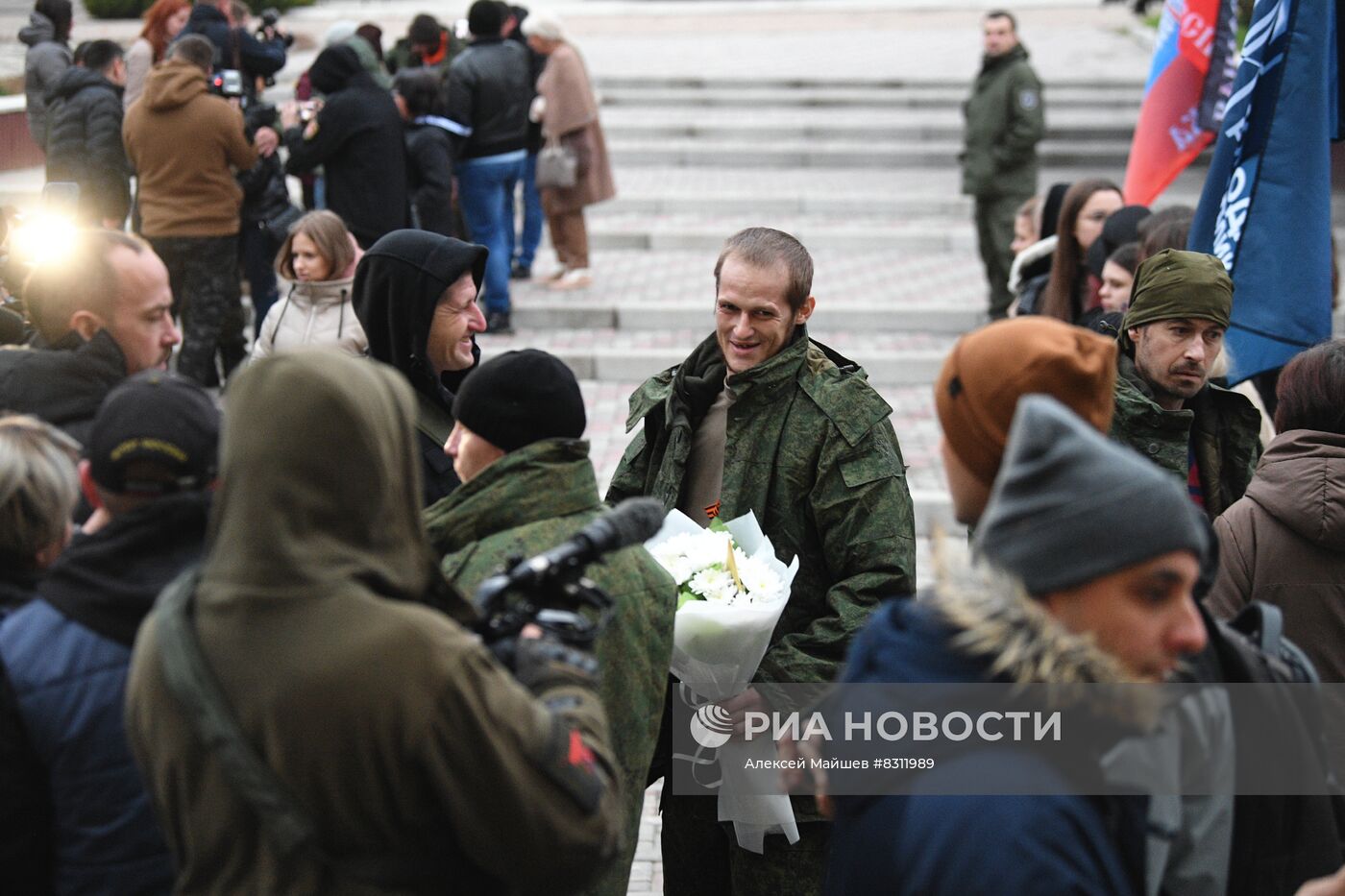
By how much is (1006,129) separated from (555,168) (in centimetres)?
351

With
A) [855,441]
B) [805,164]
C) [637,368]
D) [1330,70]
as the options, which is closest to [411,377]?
[855,441]

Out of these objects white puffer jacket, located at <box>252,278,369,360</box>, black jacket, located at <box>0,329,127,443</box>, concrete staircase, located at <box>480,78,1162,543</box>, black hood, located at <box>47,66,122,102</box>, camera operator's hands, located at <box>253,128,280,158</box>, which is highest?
black jacket, located at <box>0,329,127,443</box>

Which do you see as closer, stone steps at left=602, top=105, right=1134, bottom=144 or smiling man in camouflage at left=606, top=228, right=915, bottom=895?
smiling man in camouflage at left=606, top=228, right=915, bottom=895

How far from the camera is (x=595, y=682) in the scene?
2113 mm

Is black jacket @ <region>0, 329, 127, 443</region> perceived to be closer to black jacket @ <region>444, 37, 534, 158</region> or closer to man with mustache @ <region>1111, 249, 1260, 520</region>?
man with mustache @ <region>1111, 249, 1260, 520</region>

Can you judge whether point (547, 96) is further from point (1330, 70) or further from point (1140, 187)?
point (1330, 70)

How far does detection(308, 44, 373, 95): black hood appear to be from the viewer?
857cm

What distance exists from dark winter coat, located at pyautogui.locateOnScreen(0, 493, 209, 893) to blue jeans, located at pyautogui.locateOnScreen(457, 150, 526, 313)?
26.1ft

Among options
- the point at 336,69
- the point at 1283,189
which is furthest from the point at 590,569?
the point at 336,69

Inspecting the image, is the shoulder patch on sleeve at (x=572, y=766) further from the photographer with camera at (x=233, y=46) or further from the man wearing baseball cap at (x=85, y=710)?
the photographer with camera at (x=233, y=46)

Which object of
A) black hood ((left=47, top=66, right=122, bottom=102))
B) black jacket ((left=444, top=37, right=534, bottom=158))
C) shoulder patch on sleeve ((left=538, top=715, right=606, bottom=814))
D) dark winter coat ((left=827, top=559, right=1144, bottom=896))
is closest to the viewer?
dark winter coat ((left=827, top=559, right=1144, bottom=896))

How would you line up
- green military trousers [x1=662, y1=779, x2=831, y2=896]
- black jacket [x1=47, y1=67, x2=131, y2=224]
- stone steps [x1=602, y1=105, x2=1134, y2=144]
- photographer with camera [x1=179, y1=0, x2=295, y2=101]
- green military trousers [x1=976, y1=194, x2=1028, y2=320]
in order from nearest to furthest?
green military trousers [x1=662, y1=779, x2=831, y2=896], black jacket [x1=47, y1=67, x2=131, y2=224], photographer with camera [x1=179, y1=0, x2=295, y2=101], green military trousers [x1=976, y1=194, x2=1028, y2=320], stone steps [x1=602, y1=105, x2=1134, y2=144]

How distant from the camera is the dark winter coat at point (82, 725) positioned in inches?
86.4

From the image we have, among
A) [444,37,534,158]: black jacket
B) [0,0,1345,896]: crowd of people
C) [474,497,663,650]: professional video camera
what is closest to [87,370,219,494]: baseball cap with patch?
[0,0,1345,896]: crowd of people
